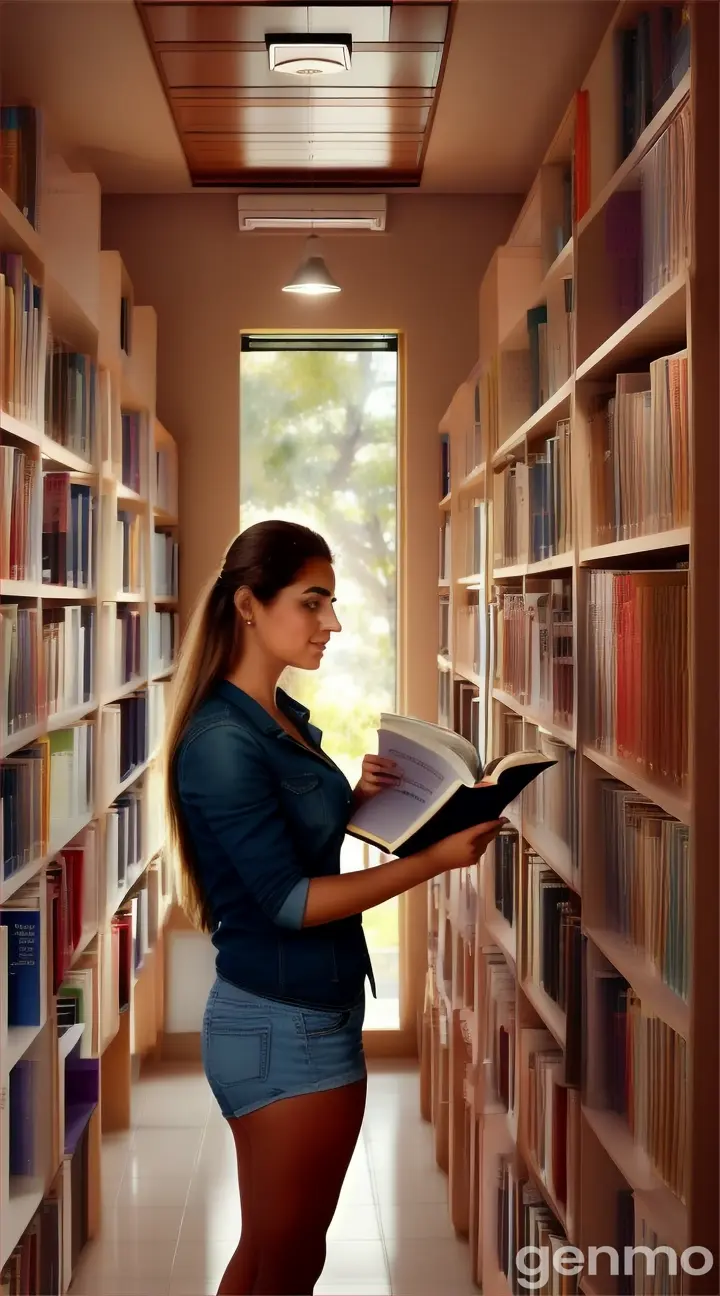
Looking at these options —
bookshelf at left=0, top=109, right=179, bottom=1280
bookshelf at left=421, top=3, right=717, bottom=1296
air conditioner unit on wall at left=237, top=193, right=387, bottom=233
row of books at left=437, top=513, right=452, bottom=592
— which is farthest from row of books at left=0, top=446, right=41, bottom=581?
air conditioner unit on wall at left=237, top=193, right=387, bottom=233

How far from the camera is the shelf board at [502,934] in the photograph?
10.1ft

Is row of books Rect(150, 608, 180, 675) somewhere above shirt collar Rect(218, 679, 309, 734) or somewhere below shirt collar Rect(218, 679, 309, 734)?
above

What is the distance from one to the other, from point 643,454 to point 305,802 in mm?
789

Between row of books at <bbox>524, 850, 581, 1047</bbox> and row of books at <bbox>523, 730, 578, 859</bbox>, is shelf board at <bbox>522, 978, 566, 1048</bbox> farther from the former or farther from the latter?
row of books at <bbox>523, 730, 578, 859</bbox>

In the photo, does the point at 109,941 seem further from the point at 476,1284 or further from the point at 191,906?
the point at 191,906

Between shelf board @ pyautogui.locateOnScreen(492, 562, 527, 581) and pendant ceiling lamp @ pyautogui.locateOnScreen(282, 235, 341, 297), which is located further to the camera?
pendant ceiling lamp @ pyautogui.locateOnScreen(282, 235, 341, 297)

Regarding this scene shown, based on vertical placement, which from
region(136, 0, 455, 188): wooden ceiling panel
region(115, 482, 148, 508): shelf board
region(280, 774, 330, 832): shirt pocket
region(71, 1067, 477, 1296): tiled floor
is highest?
region(136, 0, 455, 188): wooden ceiling panel

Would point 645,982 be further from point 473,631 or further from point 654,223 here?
point 473,631

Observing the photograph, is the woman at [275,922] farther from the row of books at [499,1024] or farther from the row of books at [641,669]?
the row of books at [499,1024]

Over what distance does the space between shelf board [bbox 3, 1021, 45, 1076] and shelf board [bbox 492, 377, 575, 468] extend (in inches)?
64.2

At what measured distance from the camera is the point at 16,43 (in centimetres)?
390

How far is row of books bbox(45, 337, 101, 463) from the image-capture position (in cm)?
320

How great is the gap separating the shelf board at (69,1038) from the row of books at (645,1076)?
1281mm

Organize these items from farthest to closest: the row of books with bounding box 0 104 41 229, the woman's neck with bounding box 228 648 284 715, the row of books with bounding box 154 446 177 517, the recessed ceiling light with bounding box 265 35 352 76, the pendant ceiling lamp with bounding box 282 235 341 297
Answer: the row of books with bounding box 154 446 177 517 → the pendant ceiling lamp with bounding box 282 235 341 297 → the recessed ceiling light with bounding box 265 35 352 76 → the row of books with bounding box 0 104 41 229 → the woman's neck with bounding box 228 648 284 715
